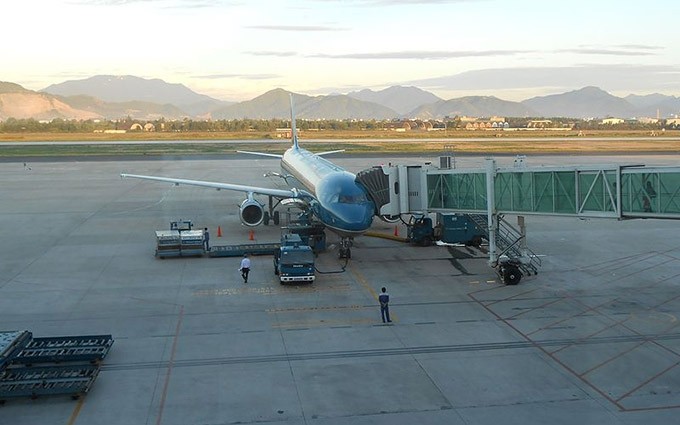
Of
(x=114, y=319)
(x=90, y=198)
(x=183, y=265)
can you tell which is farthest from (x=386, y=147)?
(x=114, y=319)

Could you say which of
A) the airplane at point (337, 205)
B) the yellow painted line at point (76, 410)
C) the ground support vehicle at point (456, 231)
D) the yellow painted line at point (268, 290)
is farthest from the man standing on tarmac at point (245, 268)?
the yellow painted line at point (76, 410)

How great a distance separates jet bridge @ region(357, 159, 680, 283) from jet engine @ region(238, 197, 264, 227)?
921 cm

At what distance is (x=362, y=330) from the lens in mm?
24016

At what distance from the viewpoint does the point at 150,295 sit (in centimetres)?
2878

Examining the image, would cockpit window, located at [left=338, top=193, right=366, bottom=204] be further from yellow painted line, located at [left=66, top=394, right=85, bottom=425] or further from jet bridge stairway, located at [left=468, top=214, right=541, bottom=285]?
→ yellow painted line, located at [left=66, top=394, right=85, bottom=425]

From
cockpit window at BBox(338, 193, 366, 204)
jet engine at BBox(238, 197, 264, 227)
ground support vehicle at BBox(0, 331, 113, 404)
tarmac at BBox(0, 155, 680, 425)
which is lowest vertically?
tarmac at BBox(0, 155, 680, 425)

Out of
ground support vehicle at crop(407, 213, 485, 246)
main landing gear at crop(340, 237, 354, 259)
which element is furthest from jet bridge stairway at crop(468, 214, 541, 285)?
main landing gear at crop(340, 237, 354, 259)

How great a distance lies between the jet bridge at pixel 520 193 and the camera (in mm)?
23734

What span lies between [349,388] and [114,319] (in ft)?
35.5

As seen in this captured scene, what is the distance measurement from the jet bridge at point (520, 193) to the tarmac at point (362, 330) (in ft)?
8.10

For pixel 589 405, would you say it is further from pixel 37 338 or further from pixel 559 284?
pixel 37 338

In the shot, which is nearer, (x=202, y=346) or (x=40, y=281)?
(x=202, y=346)

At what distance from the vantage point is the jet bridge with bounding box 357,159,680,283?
23734 millimetres

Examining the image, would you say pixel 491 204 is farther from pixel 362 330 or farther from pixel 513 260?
pixel 362 330
